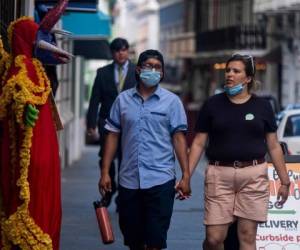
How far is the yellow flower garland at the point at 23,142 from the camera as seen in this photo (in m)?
8.41

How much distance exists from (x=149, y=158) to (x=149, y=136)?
167 mm

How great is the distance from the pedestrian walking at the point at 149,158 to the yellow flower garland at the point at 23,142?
0.83 metres

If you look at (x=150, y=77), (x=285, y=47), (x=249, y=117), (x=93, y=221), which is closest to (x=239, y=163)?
(x=249, y=117)

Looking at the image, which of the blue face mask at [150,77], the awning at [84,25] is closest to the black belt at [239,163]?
the blue face mask at [150,77]

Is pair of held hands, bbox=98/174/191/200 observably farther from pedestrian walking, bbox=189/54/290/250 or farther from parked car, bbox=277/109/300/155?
parked car, bbox=277/109/300/155

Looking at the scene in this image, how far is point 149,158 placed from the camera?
910 cm

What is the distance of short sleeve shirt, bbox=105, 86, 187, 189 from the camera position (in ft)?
29.9

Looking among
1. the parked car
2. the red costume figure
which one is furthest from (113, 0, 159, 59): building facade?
the red costume figure

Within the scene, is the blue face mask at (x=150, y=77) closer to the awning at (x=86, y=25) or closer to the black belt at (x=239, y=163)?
the black belt at (x=239, y=163)

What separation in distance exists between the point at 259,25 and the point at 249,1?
15.6 feet

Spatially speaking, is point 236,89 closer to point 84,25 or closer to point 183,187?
point 183,187

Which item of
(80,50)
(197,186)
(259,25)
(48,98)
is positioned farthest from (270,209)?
(259,25)

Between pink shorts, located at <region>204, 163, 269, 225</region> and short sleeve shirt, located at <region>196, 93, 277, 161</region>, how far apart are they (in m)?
0.11

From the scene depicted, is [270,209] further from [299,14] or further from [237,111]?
[299,14]
